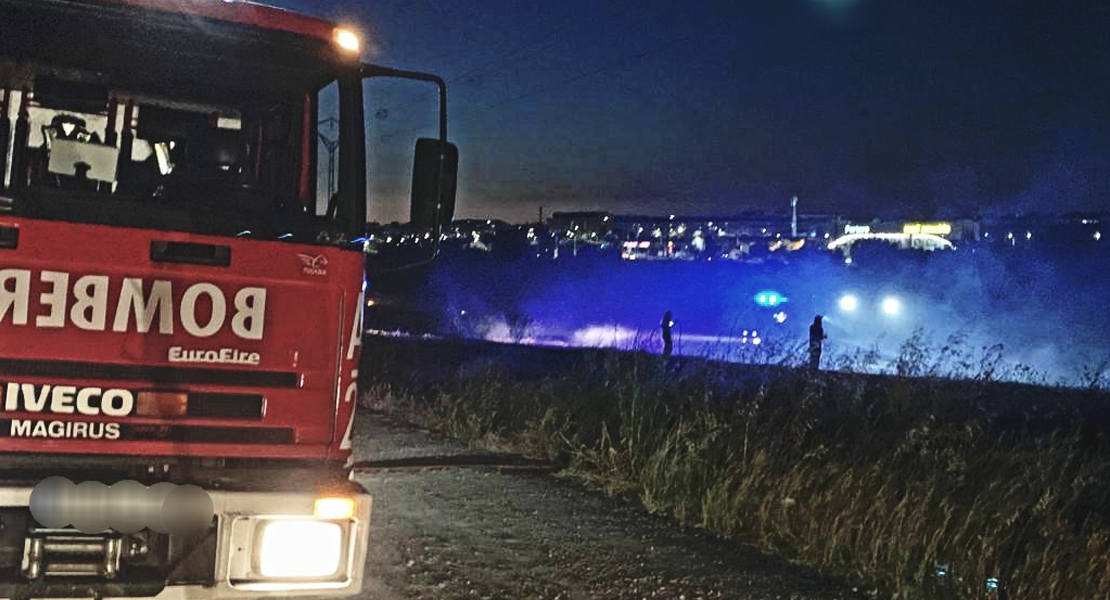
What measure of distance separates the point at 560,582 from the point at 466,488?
103 inches

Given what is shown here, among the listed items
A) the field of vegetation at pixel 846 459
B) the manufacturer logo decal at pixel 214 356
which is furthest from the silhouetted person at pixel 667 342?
the manufacturer logo decal at pixel 214 356

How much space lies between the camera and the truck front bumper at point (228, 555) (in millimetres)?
3568

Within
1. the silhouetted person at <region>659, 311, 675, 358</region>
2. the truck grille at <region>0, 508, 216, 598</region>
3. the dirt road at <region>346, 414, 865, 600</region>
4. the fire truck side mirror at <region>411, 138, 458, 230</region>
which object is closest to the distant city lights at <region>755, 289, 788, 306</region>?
the silhouetted person at <region>659, 311, 675, 358</region>

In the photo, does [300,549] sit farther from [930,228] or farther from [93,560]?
[930,228]

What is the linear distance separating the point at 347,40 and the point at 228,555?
2245mm

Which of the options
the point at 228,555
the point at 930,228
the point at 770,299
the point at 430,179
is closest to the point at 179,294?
the point at 228,555

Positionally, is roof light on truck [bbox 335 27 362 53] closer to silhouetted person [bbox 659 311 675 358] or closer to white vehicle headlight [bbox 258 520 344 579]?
white vehicle headlight [bbox 258 520 344 579]

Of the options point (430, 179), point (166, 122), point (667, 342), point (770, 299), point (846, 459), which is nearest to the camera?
point (166, 122)

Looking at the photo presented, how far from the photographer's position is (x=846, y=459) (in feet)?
26.6

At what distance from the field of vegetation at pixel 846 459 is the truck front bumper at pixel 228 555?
3.45 metres

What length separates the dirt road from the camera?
5.71m

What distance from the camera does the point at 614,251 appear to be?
68000 millimetres

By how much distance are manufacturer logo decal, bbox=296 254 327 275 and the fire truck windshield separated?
0.11m

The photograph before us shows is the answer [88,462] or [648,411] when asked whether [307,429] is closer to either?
[88,462]
